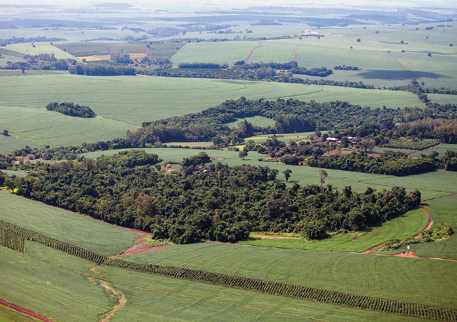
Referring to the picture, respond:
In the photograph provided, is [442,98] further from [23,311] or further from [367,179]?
[23,311]

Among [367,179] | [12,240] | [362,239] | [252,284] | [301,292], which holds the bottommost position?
[12,240]

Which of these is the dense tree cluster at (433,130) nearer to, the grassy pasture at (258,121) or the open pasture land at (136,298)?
the grassy pasture at (258,121)

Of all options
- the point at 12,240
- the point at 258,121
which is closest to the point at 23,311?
the point at 12,240

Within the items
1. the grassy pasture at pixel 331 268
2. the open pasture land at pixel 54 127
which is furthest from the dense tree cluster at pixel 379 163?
the open pasture land at pixel 54 127

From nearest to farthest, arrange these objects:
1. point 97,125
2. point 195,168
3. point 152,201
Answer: point 152,201, point 195,168, point 97,125

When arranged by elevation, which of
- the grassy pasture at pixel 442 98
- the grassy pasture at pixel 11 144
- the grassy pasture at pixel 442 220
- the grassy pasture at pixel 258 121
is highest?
the grassy pasture at pixel 442 98

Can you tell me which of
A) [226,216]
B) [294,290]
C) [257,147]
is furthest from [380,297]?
[257,147]

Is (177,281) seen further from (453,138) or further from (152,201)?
(453,138)
